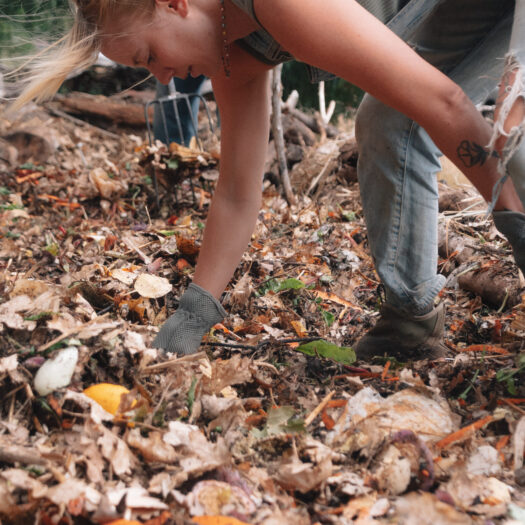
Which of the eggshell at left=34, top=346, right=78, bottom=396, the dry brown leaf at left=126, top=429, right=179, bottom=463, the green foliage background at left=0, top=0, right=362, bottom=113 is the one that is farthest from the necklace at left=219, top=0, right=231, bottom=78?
the dry brown leaf at left=126, top=429, right=179, bottom=463

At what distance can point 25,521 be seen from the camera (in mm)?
996

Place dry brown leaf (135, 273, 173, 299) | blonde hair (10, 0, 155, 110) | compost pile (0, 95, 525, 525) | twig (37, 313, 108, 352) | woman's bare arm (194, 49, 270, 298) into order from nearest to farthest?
compost pile (0, 95, 525, 525), twig (37, 313, 108, 352), blonde hair (10, 0, 155, 110), woman's bare arm (194, 49, 270, 298), dry brown leaf (135, 273, 173, 299)

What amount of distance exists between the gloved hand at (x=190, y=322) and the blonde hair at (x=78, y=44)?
0.85m

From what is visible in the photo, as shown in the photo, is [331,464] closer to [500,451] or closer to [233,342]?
[500,451]

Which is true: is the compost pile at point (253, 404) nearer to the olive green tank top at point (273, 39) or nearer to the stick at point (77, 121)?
the olive green tank top at point (273, 39)

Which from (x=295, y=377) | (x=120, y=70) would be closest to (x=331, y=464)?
(x=295, y=377)

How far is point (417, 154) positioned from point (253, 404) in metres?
1.03

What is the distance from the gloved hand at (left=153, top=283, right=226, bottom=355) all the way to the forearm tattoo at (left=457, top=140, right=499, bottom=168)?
101 centimetres

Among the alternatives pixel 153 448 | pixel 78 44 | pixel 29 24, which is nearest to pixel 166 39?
pixel 78 44

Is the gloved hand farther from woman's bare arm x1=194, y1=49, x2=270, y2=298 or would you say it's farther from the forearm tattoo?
the forearm tattoo

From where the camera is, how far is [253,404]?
1.50 meters

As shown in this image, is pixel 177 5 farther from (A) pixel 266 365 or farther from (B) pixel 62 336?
(A) pixel 266 365

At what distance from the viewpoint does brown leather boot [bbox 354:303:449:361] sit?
1.94m

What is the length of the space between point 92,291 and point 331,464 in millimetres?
1243
